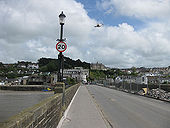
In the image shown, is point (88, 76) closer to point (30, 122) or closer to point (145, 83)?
point (145, 83)

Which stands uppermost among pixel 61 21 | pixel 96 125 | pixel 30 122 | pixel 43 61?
pixel 43 61

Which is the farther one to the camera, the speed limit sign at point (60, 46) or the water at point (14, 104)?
the water at point (14, 104)

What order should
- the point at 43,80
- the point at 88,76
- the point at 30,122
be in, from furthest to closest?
the point at 88,76
the point at 43,80
the point at 30,122

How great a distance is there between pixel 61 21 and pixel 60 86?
318cm

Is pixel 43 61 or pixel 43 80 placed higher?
pixel 43 61

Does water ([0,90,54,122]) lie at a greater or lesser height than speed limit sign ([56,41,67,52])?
lesser

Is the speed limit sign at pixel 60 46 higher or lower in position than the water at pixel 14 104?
higher

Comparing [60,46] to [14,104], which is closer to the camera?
[60,46]

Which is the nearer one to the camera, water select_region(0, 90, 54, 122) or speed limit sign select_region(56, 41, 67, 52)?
speed limit sign select_region(56, 41, 67, 52)

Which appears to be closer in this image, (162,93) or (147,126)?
(147,126)

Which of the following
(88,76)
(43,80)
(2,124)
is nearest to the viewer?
(2,124)

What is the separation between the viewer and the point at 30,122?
11.1 feet

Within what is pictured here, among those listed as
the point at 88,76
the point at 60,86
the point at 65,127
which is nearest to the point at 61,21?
the point at 60,86

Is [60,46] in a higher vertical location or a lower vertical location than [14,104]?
higher
